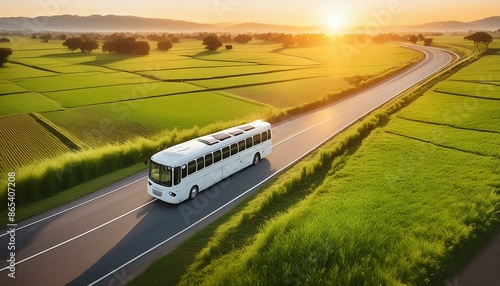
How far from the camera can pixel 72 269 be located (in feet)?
41.2

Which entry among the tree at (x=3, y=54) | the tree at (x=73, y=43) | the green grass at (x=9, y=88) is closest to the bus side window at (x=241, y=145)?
the green grass at (x=9, y=88)

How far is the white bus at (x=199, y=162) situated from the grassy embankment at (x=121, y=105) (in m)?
6.08

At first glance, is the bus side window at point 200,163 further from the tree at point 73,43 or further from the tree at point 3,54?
the tree at point 73,43

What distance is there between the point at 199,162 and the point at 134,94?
3289 cm

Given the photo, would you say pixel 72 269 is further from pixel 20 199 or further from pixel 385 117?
pixel 385 117

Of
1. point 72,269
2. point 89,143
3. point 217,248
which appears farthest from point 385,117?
point 72,269

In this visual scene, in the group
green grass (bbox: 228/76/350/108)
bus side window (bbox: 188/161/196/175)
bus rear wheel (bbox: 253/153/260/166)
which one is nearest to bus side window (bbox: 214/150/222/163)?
bus side window (bbox: 188/161/196/175)

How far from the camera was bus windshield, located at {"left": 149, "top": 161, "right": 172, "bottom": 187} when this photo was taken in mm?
16656

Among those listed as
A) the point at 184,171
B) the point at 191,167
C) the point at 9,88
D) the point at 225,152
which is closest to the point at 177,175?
the point at 184,171

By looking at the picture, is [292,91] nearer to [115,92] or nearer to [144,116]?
[144,116]

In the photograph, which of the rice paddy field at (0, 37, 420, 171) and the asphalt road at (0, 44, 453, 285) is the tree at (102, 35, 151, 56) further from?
the asphalt road at (0, 44, 453, 285)

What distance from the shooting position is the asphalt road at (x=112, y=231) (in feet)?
40.8

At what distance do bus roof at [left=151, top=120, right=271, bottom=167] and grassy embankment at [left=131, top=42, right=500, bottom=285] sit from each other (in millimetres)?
3543

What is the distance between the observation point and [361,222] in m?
13.3
